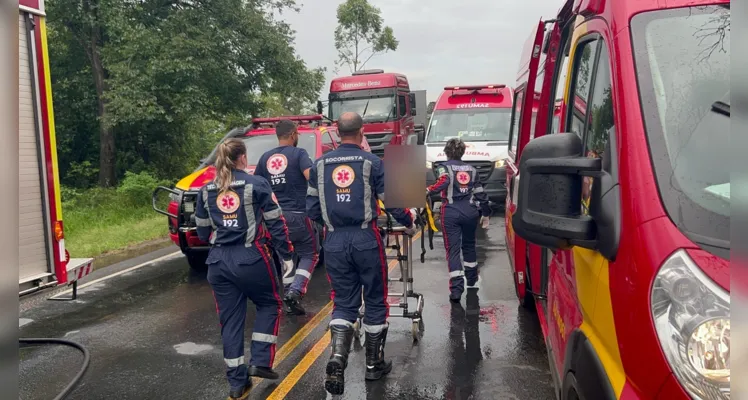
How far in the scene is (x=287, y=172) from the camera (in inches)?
258

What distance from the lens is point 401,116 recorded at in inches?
779

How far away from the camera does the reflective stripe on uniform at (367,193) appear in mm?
4340

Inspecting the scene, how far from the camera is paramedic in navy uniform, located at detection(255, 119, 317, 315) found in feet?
21.4

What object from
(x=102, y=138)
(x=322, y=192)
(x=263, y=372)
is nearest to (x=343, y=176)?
(x=322, y=192)

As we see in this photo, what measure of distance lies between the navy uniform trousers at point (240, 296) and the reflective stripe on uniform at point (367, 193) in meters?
0.76

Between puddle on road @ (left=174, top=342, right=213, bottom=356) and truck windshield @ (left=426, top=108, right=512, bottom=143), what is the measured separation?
9028mm

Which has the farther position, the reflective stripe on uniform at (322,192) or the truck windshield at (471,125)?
the truck windshield at (471,125)

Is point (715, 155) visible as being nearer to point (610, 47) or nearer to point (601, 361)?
point (610, 47)

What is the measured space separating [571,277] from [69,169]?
722 inches

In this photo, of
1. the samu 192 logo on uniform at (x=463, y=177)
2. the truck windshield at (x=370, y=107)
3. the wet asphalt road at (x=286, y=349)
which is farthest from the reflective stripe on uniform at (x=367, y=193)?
the truck windshield at (x=370, y=107)

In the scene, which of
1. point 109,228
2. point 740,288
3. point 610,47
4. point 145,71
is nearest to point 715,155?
point 610,47

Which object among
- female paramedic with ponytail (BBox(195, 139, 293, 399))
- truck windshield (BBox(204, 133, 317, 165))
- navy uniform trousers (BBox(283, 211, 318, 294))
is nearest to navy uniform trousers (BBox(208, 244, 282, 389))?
female paramedic with ponytail (BBox(195, 139, 293, 399))

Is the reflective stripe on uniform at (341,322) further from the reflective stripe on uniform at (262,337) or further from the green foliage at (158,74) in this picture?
the green foliage at (158,74)

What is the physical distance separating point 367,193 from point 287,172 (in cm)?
238
